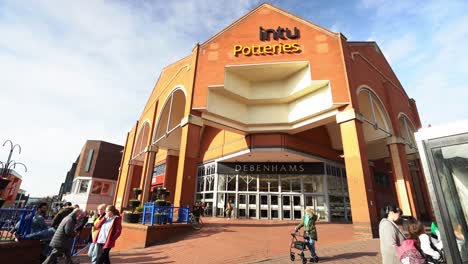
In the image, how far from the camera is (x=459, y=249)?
2289 mm

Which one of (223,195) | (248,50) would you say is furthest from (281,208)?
(248,50)

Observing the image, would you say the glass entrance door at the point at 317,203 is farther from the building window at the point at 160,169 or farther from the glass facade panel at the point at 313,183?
the building window at the point at 160,169

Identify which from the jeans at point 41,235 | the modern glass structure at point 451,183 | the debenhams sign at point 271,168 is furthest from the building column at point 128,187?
the modern glass structure at point 451,183

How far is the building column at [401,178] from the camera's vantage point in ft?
48.0

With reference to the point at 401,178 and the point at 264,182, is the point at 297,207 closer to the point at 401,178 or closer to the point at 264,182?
the point at 264,182

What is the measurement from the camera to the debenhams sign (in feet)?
58.0

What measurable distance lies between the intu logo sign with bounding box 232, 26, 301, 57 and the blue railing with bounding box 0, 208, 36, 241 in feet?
42.5

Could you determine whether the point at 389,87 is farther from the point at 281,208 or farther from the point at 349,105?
the point at 281,208

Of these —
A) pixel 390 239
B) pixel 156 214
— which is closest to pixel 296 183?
pixel 156 214

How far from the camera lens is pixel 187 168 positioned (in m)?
12.2

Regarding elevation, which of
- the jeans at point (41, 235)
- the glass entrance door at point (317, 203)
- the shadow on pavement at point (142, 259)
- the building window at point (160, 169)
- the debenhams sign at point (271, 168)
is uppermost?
the building window at point (160, 169)

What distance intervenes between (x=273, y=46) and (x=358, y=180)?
31.3ft

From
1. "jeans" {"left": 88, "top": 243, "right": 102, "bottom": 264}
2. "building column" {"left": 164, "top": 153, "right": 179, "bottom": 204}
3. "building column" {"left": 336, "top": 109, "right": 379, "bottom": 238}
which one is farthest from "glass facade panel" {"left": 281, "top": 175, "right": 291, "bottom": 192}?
"jeans" {"left": 88, "top": 243, "right": 102, "bottom": 264}

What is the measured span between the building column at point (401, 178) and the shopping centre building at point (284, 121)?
0.22ft
